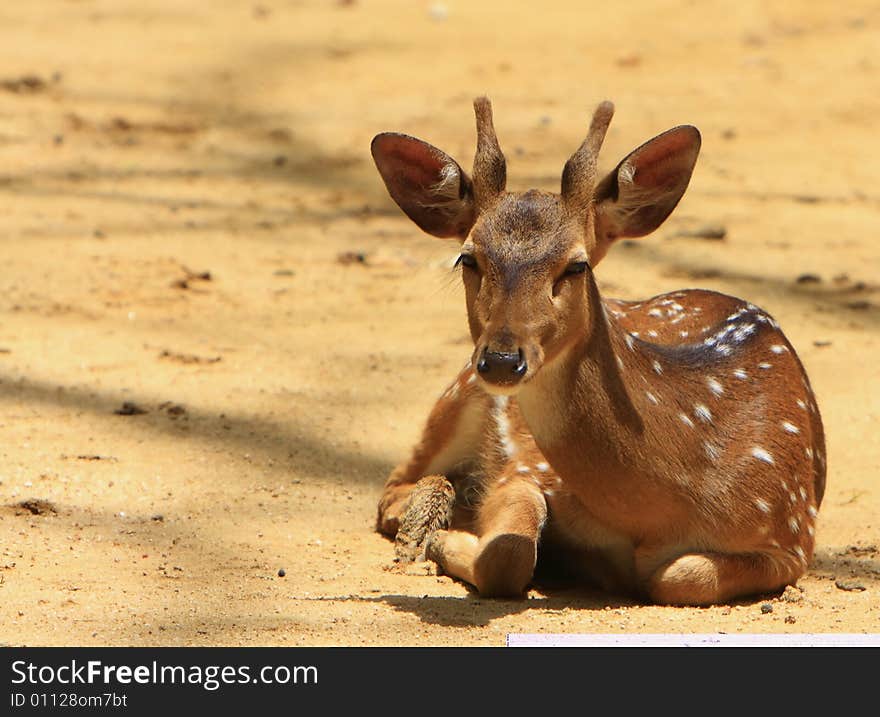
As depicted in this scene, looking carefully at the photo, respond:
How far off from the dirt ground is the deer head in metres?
0.38

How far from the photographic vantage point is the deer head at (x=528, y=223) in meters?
5.09

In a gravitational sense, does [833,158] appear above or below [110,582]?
above

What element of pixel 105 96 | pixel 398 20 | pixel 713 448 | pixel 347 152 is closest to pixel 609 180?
pixel 713 448

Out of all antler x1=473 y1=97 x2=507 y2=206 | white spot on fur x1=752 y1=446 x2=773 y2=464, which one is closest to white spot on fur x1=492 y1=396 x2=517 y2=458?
white spot on fur x1=752 y1=446 x2=773 y2=464

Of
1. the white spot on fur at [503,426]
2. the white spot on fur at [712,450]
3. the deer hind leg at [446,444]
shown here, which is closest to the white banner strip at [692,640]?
the white spot on fur at [712,450]

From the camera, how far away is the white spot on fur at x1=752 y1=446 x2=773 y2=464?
5.90 meters

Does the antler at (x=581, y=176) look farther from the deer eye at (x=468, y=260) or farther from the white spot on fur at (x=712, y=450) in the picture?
the white spot on fur at (x=712, y=450)

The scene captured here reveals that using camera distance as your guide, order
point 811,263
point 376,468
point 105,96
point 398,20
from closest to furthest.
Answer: point 376,468
point 811,263
point 105,96
point 398,20

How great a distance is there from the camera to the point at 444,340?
882cm

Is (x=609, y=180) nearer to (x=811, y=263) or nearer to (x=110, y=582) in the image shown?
(x=110, y=582)

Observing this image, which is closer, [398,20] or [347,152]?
[347,152]

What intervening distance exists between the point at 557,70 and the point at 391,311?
5.13m

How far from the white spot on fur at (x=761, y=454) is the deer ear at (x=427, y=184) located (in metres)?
1.34

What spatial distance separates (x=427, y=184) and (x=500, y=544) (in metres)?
1.31
